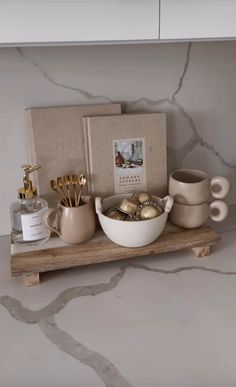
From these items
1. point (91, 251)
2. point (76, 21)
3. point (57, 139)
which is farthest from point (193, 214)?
point (76, 21)

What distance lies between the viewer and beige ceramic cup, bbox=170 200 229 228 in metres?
0.91

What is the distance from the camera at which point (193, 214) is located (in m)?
0.91

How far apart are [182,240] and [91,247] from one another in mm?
208

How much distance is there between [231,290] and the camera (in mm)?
779

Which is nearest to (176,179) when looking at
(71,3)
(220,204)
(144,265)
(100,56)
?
(220,204)

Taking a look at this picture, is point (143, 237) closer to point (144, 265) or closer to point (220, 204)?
point (144, 265)

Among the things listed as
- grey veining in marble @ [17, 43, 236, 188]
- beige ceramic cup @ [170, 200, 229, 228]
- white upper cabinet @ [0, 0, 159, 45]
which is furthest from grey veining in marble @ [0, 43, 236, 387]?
white upper cabinet @ [0, 0, 159, 45]

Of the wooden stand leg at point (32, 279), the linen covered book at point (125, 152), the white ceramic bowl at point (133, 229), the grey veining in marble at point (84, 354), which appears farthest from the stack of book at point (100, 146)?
the grey veining in marble at point (84, 354)

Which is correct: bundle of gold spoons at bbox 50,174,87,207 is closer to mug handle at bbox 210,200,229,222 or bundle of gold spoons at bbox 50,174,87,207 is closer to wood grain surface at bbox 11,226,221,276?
wood grain surface at bbox 11,226,221,276

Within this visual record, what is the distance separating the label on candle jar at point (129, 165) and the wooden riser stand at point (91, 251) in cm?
13

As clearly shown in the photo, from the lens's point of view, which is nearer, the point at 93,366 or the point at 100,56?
the point at 93,366

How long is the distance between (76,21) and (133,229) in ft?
1.35

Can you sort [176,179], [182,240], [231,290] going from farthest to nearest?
1. [176,179]
2. [182,240]
3. [231,290]

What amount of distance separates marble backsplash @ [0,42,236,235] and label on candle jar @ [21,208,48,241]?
6.3 inches
